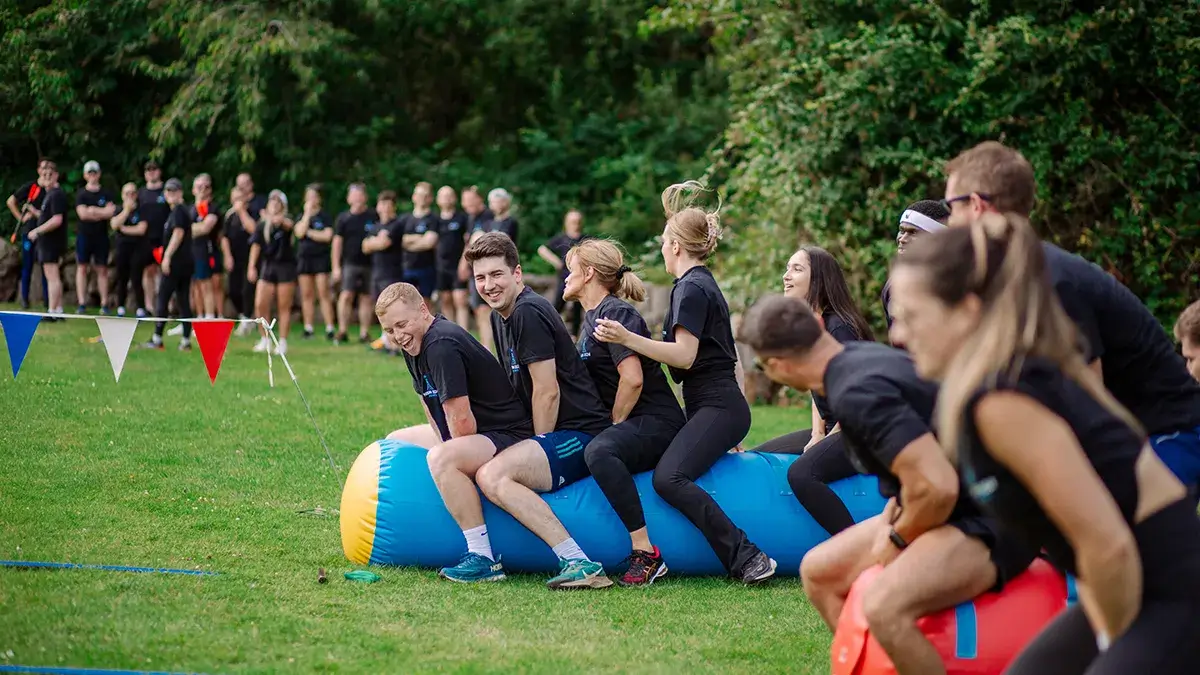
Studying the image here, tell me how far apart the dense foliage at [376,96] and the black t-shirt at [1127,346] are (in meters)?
17.6

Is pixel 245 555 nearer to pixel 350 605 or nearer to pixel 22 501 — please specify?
pixel 350 605

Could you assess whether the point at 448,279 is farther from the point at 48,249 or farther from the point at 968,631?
the point at 968,631

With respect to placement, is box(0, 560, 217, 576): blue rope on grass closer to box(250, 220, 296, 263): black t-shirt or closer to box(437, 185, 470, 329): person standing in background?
box(250, 220, 296, 263): black t-shirt

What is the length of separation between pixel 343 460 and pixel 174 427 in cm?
170

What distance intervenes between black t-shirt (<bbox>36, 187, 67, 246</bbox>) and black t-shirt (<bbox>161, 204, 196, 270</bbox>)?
8.76 ft

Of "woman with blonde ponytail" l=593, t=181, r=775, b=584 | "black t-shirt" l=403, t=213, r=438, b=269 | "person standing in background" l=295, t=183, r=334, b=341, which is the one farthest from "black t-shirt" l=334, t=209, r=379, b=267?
"woman with blonde ponytail" l=593, t=181, r=775, b=584

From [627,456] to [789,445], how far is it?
117 cm

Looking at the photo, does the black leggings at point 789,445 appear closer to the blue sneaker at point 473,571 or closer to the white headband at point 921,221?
the white headband at point 921,221

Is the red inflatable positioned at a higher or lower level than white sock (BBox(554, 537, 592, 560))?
higher

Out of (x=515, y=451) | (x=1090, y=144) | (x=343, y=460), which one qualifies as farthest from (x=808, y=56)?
(x=515, y=451)

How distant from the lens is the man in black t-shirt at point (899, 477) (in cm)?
374

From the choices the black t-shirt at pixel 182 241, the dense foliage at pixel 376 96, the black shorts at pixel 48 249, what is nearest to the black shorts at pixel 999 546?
the black t-shirt at pixel 182 241

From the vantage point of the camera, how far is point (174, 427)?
1007 centimetres

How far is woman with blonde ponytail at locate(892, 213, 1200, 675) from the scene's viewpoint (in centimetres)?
291
